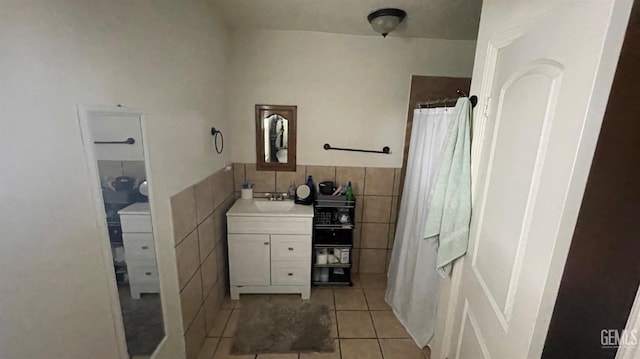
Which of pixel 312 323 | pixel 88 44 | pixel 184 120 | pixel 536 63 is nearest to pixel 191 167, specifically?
pixel 184 120

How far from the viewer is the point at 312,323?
1.87 metres

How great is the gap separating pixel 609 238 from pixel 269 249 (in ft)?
6.06

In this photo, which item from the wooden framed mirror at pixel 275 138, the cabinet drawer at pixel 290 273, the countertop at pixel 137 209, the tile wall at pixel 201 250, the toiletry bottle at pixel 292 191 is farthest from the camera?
the toiletry bottle at pixel 292 191

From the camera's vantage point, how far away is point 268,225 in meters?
1.96

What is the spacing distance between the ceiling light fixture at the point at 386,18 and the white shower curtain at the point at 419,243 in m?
0.62

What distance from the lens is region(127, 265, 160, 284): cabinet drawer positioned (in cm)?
101

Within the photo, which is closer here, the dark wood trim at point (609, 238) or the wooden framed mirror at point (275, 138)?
the dark wood trim at point (609, 238)

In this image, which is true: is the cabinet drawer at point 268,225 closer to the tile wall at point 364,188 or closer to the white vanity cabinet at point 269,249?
the white vanity cabinet at point 269,249

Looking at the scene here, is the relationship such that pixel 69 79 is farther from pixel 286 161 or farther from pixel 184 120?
pixel 286 161

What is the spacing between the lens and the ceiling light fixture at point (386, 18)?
1.60 meters

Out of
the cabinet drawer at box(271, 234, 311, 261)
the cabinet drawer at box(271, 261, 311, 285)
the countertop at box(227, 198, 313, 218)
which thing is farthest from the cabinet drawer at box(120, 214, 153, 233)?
the cabinet drawer at box(271, 261, 311, 285)

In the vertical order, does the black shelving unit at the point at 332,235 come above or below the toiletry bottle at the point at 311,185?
below

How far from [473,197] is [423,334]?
3.81ft

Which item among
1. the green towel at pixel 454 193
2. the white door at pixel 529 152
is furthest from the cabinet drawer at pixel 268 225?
the white door at pixel 529 152
